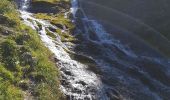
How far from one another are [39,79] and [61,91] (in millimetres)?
1596

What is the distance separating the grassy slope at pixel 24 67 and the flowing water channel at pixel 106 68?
1.05m

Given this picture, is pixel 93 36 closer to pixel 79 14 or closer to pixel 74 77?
pixel 79 14

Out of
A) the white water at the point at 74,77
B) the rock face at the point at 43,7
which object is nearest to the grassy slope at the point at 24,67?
the white water at the point at 74,77

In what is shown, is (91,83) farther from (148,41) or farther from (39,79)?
(148,41)

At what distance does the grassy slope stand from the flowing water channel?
105 centimetres

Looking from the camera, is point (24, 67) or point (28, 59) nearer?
point (24, 67)

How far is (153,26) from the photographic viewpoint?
41.1 meters

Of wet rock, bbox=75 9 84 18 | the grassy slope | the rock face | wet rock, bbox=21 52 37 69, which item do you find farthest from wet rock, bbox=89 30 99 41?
wet rock, bbox=21 52 37 69

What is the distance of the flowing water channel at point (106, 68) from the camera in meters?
24.2

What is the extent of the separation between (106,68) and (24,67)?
6921mm

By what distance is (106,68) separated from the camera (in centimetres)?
2805

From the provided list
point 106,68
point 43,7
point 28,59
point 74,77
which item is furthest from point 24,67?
point 43,7

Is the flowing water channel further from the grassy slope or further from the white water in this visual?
the grassy slope

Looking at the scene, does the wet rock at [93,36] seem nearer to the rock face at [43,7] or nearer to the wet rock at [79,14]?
the wet rock at [79,14]
